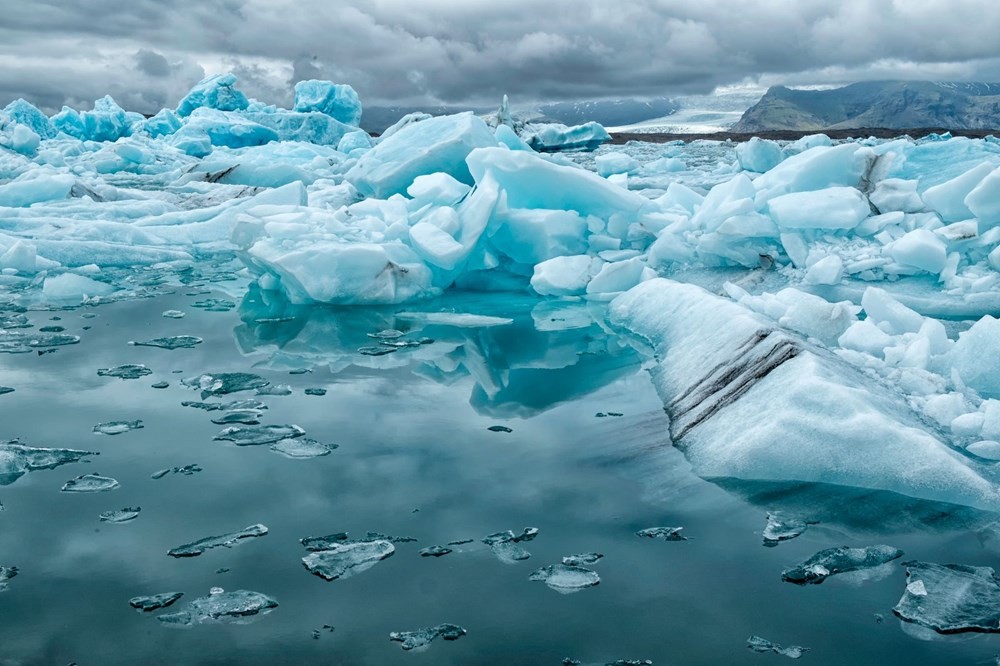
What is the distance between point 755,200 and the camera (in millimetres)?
6438

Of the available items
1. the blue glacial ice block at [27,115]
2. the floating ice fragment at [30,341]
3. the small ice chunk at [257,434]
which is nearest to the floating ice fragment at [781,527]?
the small ice chunk at [257,434]

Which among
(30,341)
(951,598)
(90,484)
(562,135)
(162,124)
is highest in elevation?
(162,124)

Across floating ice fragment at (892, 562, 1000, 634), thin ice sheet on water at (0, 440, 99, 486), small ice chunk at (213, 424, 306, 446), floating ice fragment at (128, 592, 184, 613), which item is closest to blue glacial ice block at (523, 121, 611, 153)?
small ice chunk at (213, 424, 306, 446)

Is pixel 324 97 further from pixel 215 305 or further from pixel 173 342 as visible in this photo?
pixel 173 342

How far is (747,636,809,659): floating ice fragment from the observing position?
2.04m

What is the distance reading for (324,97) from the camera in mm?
28094

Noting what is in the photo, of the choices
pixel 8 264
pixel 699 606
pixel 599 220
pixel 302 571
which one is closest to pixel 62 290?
pixel 8 264

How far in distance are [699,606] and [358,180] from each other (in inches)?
334

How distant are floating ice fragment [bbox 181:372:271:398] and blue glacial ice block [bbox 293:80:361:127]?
1002 inches

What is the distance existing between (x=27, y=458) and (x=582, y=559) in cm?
221

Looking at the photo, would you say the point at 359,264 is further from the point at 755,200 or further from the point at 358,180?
the point at 358,180

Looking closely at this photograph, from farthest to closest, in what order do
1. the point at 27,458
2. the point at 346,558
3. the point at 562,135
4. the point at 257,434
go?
the point at 562,135 < the point at 257,434 < the point at 27,458 < the point at 346,558

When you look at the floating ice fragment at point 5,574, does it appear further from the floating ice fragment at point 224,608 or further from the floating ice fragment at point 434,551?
the floating ice fragment at point 434,551

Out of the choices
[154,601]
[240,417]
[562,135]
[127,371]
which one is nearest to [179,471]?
[240,417]
